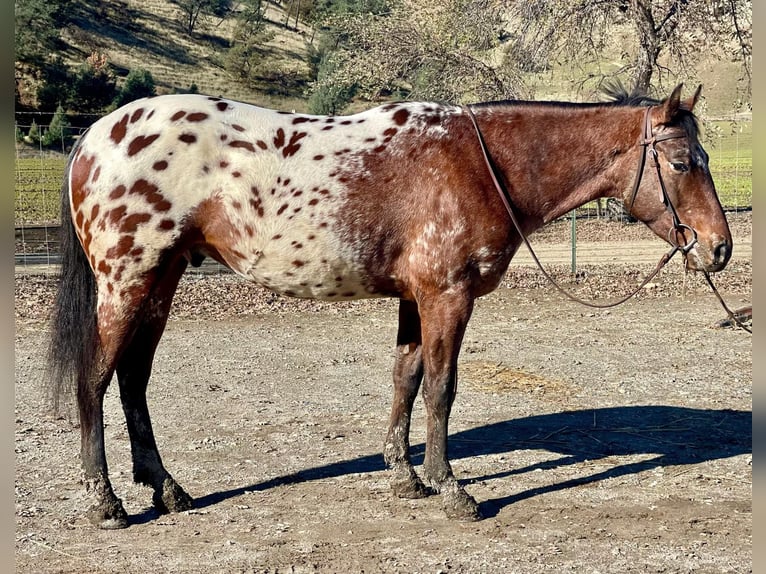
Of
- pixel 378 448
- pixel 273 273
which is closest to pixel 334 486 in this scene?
pixel 378 448

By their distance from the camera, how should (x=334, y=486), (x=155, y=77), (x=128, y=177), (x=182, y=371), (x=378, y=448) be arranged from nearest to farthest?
(x=128, y=177), (x=334, y=486), (x=378, y=448), (x=182, y=371), (x=155, y=77)

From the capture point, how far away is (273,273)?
4688mm

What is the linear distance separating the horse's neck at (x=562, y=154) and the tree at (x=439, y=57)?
34.8ft

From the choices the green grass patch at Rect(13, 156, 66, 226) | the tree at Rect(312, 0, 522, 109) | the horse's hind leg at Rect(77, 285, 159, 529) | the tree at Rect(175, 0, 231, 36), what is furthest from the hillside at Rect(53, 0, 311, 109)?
the horse's hind leg at Rect(77, 285, 159, 529)

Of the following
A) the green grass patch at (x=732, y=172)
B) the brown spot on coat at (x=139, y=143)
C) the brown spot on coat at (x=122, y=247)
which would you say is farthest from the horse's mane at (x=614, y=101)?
the green grass patch at (x=732, y=172)

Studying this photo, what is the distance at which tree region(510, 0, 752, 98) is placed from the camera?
13.7m

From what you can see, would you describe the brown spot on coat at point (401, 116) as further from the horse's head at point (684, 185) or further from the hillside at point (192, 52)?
the hillside at point (192, 52)

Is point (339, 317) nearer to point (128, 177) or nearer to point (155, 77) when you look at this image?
point (128, 177)

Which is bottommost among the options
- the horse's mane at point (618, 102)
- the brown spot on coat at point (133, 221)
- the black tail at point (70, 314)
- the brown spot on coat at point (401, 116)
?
the black tail at point (70, 314)

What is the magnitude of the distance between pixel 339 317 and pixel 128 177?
5.74 meters

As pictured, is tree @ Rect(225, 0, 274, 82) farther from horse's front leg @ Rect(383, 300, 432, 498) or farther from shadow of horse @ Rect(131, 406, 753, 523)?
horse's front leg @ Rect(383, 300, 432, 498)

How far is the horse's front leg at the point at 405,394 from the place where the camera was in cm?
A: 501

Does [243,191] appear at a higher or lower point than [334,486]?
higher

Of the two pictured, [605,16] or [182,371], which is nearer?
[182,371]
